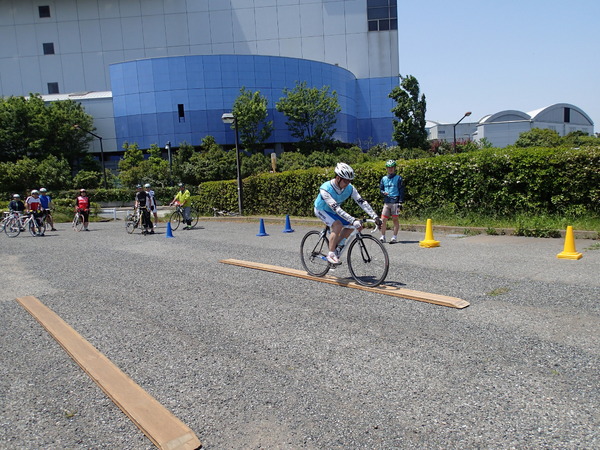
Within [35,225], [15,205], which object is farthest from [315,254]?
[15,205]

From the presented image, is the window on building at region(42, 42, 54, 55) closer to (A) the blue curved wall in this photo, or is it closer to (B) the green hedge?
(A) the blue curved wall

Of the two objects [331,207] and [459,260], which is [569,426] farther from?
[459,260]

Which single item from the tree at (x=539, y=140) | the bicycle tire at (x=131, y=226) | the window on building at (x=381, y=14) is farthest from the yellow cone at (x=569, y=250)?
the window on building at (x=381, y=14)

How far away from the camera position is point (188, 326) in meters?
5.34

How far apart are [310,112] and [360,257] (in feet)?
171

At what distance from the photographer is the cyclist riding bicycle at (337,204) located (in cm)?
678

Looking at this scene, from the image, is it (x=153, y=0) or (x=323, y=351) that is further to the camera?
(x=153, y=0)

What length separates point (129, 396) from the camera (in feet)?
11.7

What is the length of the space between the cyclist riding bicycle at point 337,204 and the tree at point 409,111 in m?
44.4

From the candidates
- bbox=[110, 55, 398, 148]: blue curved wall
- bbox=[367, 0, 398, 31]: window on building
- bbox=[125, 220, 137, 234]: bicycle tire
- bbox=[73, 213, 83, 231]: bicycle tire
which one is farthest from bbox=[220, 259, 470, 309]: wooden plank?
bbox=[367, 0, 398, 31]: window on building

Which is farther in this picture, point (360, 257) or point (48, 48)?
point (48, 48)

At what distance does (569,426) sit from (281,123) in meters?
62.1

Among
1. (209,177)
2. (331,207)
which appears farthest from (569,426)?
(209,177)

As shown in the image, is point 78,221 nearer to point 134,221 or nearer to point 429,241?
point 134,221
